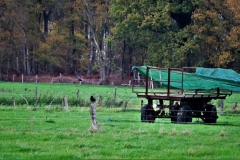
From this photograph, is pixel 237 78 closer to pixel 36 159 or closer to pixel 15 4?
pixel 36 159

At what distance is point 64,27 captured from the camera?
3248 inches

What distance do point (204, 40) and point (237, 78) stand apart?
36060mm

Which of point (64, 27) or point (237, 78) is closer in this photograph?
point (237, 78)

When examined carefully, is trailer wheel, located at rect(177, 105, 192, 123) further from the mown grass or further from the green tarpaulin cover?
the mown grass

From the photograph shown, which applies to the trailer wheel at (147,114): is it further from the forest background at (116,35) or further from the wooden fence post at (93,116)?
the forest background at (116,35)

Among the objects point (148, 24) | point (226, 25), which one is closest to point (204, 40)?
point (226, 25)

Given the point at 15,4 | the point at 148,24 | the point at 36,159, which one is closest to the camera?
the point at 36,159

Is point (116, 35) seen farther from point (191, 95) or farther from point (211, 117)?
point (191, 95)

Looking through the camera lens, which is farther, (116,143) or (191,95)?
(191,95)

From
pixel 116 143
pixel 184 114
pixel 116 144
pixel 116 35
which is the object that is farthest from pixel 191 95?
pixel 116 35

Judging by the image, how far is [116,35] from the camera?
63.8 m

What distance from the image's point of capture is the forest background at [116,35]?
5694 centimetres

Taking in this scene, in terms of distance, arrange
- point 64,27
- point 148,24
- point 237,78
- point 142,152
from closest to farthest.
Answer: point 142,152, point 237,78, point 148,24, point 64,27

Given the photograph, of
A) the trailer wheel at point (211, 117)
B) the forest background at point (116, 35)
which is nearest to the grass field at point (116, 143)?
the trailer wheel at point (211, 117)
